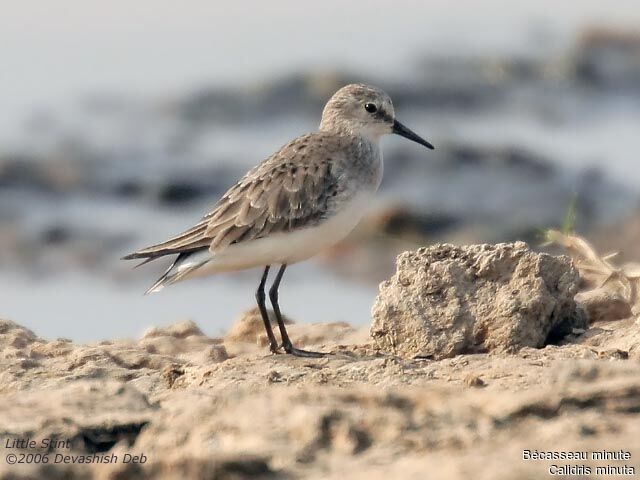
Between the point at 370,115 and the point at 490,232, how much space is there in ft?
19.2

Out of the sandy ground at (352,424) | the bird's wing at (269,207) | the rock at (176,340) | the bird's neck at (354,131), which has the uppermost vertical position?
the bird's neck at (354,131)

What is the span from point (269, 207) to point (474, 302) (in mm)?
1402

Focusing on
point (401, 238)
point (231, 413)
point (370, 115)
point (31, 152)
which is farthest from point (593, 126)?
point (231, 413)

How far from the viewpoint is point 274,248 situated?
7.55 meters

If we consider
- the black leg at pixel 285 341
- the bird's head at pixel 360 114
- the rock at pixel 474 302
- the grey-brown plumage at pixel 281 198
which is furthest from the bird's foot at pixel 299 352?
the bird's head at pixel 360 114

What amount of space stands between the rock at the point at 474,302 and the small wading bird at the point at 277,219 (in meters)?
0.79

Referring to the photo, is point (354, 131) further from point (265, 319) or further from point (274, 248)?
point (265, 319)

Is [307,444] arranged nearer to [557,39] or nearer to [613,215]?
[613,215]

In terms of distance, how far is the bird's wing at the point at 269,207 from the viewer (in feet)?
24.8

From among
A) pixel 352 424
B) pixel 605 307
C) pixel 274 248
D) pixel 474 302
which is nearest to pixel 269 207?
pixel 274 248

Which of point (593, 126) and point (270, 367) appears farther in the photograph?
point (593, 126)

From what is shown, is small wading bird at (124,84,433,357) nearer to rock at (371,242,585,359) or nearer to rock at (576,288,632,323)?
rock at (371,242,585,359)

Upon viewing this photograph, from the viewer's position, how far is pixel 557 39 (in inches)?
917

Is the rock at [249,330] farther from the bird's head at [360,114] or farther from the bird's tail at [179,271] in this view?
the bird's head at [360,114]
